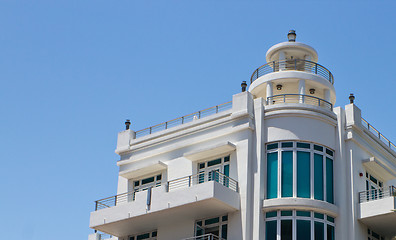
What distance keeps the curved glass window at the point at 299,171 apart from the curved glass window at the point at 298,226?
2.74 ft

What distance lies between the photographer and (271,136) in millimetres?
33188

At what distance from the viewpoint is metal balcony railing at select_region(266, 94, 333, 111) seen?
34.6 meters

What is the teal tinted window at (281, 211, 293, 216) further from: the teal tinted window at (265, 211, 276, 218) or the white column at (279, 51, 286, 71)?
the white column at (279, 51, 286, 71)

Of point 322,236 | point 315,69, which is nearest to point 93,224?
point 322,236

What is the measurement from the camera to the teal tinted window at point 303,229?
3092 centimetres

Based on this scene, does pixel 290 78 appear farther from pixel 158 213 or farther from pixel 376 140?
pixel 158 213

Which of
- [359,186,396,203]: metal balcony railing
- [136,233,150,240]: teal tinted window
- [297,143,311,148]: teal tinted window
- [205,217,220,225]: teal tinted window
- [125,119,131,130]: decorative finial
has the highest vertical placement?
[125,119,131,130]: decorative finial

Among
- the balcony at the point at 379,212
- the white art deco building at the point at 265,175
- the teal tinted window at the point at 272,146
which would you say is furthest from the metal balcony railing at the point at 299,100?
the balcony at the point at 379,212

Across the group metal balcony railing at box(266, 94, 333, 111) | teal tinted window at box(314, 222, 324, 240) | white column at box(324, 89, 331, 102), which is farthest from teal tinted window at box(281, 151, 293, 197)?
white column at box(324, 89, 331, 102)

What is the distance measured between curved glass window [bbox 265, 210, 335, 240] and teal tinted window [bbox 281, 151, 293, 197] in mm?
927

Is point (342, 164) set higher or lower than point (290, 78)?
lower

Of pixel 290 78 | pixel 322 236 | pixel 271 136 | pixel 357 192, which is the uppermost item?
pixel 290 78

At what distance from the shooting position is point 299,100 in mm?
35312

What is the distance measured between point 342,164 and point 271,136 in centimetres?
345
